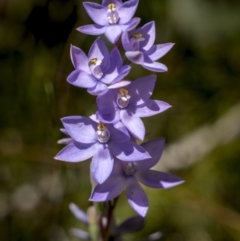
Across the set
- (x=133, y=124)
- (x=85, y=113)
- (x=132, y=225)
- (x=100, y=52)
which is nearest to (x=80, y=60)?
(x=100, y=52)

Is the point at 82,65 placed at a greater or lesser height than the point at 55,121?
greater

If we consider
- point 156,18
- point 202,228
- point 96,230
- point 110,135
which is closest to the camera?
point 110,135

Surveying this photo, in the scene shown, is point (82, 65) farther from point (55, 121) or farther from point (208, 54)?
point (208, 54)

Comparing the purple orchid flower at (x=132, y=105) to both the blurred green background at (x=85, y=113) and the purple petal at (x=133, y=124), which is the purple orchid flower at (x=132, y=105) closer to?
the purple petal at (x=133, y=124)

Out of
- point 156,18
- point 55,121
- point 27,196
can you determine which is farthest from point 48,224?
point 156,18

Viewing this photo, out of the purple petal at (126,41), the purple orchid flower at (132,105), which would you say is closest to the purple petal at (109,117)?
the purple orchid flower at (132,105)

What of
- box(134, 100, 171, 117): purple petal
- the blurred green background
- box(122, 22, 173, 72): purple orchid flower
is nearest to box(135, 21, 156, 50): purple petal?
box(122, 22, 173, 72): purple orchid flower

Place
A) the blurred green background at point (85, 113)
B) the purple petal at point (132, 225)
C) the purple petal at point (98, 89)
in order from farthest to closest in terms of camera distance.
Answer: the blurred green background at point (85, 113)
the purple petal at point (132, 225)
the purple petal at point (98, 89)
